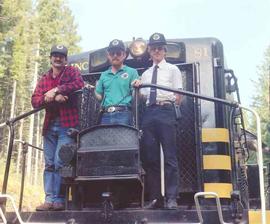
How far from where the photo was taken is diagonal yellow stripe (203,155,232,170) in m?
5.36

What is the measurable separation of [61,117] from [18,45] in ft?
91.8

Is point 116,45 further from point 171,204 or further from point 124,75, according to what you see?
point 171,204

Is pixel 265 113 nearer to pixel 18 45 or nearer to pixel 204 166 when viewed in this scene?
pixel 18 45

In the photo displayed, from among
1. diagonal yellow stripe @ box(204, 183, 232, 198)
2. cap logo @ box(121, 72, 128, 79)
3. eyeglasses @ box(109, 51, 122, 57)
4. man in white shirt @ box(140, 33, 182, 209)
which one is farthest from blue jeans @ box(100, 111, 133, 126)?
diagonal yellow stripe @ box(204, 183, 232, 198)

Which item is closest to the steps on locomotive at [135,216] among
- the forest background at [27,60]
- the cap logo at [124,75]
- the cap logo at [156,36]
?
the cap logo at [124,75]

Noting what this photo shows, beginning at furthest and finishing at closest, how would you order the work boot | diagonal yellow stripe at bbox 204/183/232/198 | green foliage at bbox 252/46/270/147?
green foliage at bbox 252/46/270/147 < diagonal yellow stripe at bbox 204/183/232/198 < the work boot

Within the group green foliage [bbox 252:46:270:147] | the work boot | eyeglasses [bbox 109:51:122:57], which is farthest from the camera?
green foliage [bbox 252:46:270:147]

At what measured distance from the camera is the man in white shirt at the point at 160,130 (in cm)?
472

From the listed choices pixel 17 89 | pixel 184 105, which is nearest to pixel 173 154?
pixel 184 105

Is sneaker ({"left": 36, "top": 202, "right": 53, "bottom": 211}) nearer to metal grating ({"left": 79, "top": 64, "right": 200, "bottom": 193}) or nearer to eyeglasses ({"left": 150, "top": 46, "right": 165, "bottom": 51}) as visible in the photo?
metal grating ({"left": 79, "top": 64, "right": 200, "bottom": 193})

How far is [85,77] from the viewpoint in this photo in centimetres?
642

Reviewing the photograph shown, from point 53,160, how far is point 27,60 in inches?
1342

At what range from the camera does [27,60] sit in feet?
124

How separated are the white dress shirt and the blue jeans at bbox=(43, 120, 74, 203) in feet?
3.58
